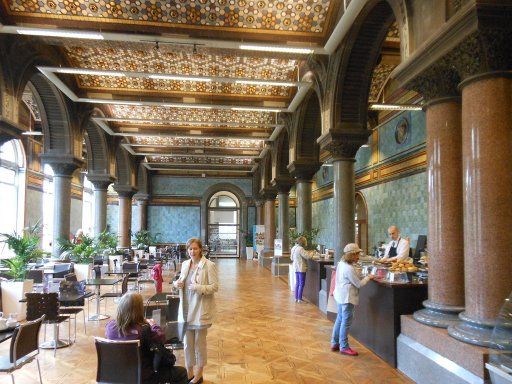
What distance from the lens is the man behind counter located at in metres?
6.73

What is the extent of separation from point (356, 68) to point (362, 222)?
28.7 ft

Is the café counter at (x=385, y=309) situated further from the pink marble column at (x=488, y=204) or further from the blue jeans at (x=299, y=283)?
the blue jeans at (x=299, y=283)

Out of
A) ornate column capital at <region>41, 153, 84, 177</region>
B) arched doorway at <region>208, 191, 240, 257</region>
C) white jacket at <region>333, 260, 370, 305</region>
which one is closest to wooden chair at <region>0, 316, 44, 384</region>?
white jacket at <region>333, 260, 370, 305</region>

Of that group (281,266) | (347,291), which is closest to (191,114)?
(281,266)

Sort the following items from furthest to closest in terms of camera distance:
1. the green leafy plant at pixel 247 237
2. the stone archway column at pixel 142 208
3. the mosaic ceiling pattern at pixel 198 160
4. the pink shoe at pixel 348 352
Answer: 1. the stone archway column at pixel 142 208
2. the green leafy plant at pixel 247 237
3. the mosaic ceiling pattern at pixel 198 160
4. the pink shoe at pixel 348 352

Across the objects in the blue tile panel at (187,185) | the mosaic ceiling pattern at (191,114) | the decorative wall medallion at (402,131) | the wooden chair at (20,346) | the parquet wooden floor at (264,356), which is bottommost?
the parquet wooden floor at (264,356)

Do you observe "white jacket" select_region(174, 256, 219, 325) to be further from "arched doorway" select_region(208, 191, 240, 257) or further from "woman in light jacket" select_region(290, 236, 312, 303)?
"arched doorway" select_region(208, 191, 240, 257)

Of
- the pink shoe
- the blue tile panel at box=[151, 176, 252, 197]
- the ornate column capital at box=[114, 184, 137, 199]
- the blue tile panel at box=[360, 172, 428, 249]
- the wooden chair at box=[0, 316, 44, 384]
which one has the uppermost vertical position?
the blue tile panel at box=[151, 176, 252, 197]

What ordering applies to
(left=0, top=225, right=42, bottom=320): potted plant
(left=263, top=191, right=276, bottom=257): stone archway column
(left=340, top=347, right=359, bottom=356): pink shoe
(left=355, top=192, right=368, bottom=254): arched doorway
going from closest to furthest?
(left=340, top=347, right=359, bottom=356): pink shoe < (left=0, top=225, right=42, bottom=320): potted plant < (left=355, top=192, right=368, bottom=254): arched doorway < (left=263, top=191, right=276, bottom=257): stone archway column

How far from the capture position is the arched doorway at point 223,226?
79.7 ft

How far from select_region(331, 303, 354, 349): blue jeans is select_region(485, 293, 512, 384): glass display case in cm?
239

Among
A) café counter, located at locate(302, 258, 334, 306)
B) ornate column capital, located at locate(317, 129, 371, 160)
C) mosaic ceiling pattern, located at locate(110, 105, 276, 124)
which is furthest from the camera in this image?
mosaic ceiling pattern, located at locate(110, 105, 276, 124)

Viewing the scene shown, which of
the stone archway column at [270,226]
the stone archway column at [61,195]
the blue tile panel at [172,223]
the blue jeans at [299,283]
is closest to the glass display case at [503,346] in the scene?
the blue jeans at [299,283]

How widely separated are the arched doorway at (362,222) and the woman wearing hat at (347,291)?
9857mm
